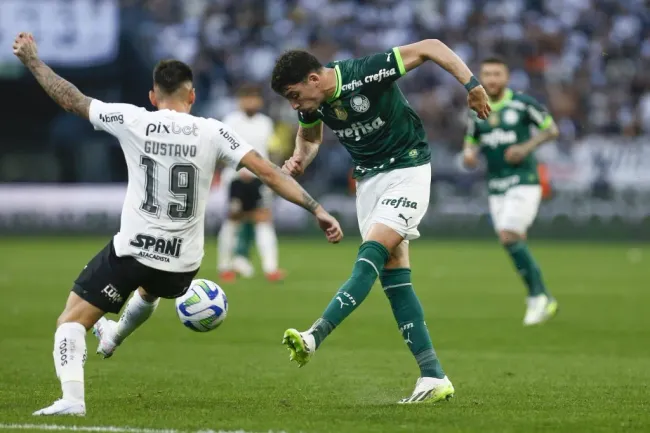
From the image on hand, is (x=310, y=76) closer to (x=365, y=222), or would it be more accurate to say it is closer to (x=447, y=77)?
(x=365, y=222)

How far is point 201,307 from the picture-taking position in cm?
675

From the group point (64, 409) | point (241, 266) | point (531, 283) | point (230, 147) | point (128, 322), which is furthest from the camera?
point (241, 266)

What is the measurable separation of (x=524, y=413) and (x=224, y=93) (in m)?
21.1

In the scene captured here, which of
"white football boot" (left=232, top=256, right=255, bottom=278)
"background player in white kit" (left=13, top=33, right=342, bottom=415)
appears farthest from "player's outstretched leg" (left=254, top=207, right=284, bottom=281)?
"background player in white kit" (left=13, top=33, right=342, bottom=415)

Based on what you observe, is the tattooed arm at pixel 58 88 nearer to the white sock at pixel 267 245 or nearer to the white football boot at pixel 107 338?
the white football boot at pixel 107 338

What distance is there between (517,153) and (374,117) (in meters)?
5.28

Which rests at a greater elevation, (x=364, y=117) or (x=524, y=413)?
(x=364, y=117)

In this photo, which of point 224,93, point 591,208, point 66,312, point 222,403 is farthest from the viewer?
point 224,93

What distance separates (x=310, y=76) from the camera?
6.60 meters

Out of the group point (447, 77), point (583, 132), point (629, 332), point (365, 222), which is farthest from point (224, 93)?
point (365, 222)

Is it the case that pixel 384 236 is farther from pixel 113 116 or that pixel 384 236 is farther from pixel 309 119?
pixel 113 116

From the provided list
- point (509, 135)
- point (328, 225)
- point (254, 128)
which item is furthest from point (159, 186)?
point (254, 128)

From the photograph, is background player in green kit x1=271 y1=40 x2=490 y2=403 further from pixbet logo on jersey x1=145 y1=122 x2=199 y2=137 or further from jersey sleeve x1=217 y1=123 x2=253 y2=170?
pixbet logo on jersey x1=145 y1=122 x2=199 y2=137

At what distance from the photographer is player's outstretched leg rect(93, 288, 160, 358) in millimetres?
7055
